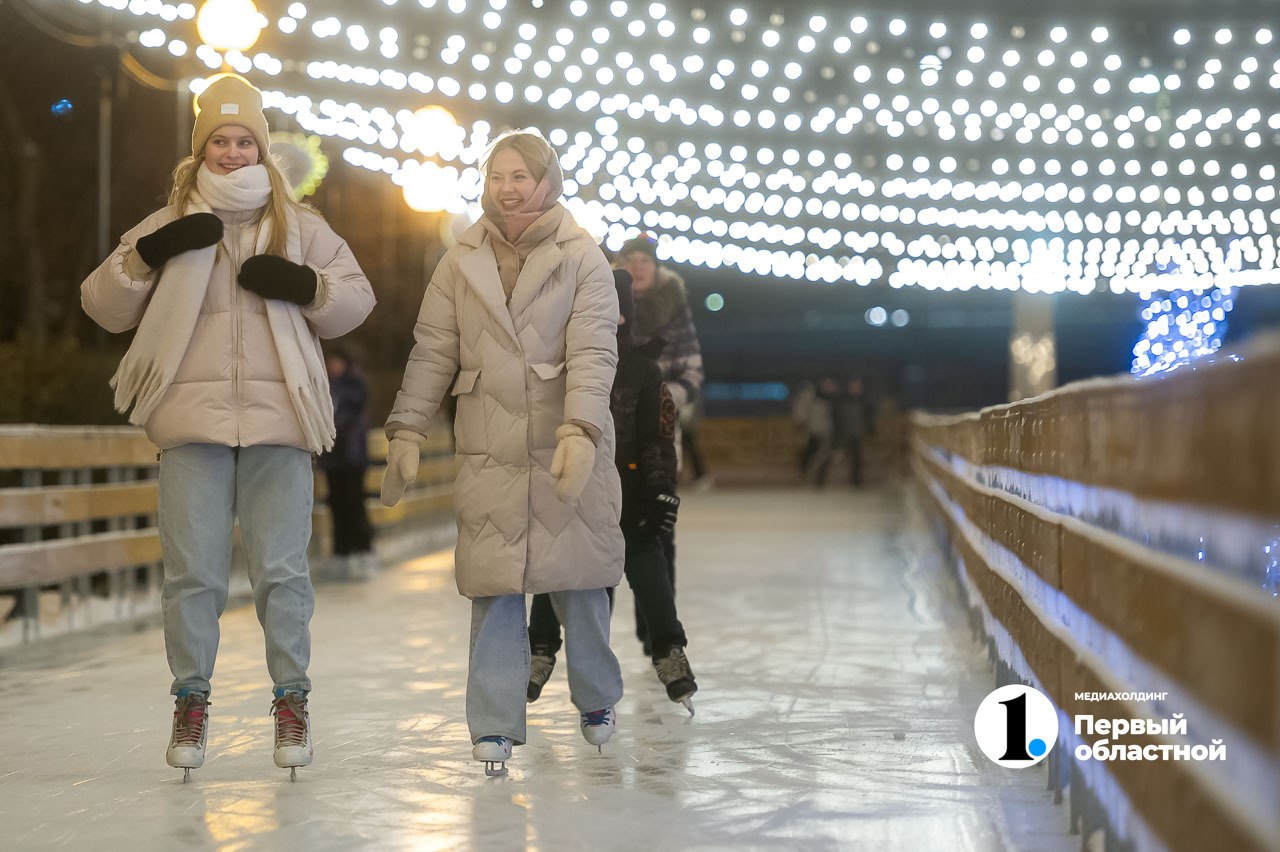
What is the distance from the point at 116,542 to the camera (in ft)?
29.2

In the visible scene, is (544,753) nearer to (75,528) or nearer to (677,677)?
(677,677)

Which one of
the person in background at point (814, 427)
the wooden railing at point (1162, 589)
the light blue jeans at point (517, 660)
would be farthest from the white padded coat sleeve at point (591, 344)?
the person in background at point (814, 427)

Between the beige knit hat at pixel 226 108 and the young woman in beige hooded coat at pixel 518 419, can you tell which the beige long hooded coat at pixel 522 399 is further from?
the beige knit hat at pixel 226 108

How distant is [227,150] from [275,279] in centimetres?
40

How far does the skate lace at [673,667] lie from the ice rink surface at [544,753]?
0.44 feet

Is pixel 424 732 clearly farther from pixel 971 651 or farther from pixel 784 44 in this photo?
pixel 784 44

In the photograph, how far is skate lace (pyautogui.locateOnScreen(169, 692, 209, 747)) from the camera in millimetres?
4602

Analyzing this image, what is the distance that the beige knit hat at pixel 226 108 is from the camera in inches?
188

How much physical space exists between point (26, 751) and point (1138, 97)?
614 inches

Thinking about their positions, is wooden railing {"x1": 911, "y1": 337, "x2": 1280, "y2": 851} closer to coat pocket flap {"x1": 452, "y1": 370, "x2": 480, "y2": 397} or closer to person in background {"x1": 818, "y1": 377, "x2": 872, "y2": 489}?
coat pocket flap {"x1": 452, "y1": 370, "x2": 480, "y2": 397}

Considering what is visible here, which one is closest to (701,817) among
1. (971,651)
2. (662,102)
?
(971,651)

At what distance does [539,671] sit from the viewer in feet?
19.5

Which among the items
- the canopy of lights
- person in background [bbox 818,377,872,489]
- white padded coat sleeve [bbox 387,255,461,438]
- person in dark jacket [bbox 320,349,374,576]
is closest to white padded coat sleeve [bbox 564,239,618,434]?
white padded coat sleeve [bbox 387,255,461,438]

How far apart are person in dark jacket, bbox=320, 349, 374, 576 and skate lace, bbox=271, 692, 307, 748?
23.2 feet
